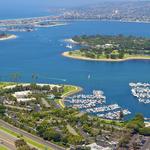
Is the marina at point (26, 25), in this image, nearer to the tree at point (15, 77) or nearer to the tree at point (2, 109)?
the tree at point (15, 77)

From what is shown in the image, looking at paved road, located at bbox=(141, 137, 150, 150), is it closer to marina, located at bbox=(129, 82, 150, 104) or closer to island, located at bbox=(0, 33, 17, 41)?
marina, located at bbox=(129, 82, 150, 104)

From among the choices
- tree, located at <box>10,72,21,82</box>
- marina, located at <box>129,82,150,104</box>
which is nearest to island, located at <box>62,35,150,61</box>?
tree, located at <box>10,72,21,82</box>

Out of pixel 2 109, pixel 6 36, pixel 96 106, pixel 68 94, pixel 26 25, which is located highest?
pixel 2 109

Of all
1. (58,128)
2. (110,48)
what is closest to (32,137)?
(58,128)

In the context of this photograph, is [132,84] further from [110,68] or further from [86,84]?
[110,68]

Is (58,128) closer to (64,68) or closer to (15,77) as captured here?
(15,77)
